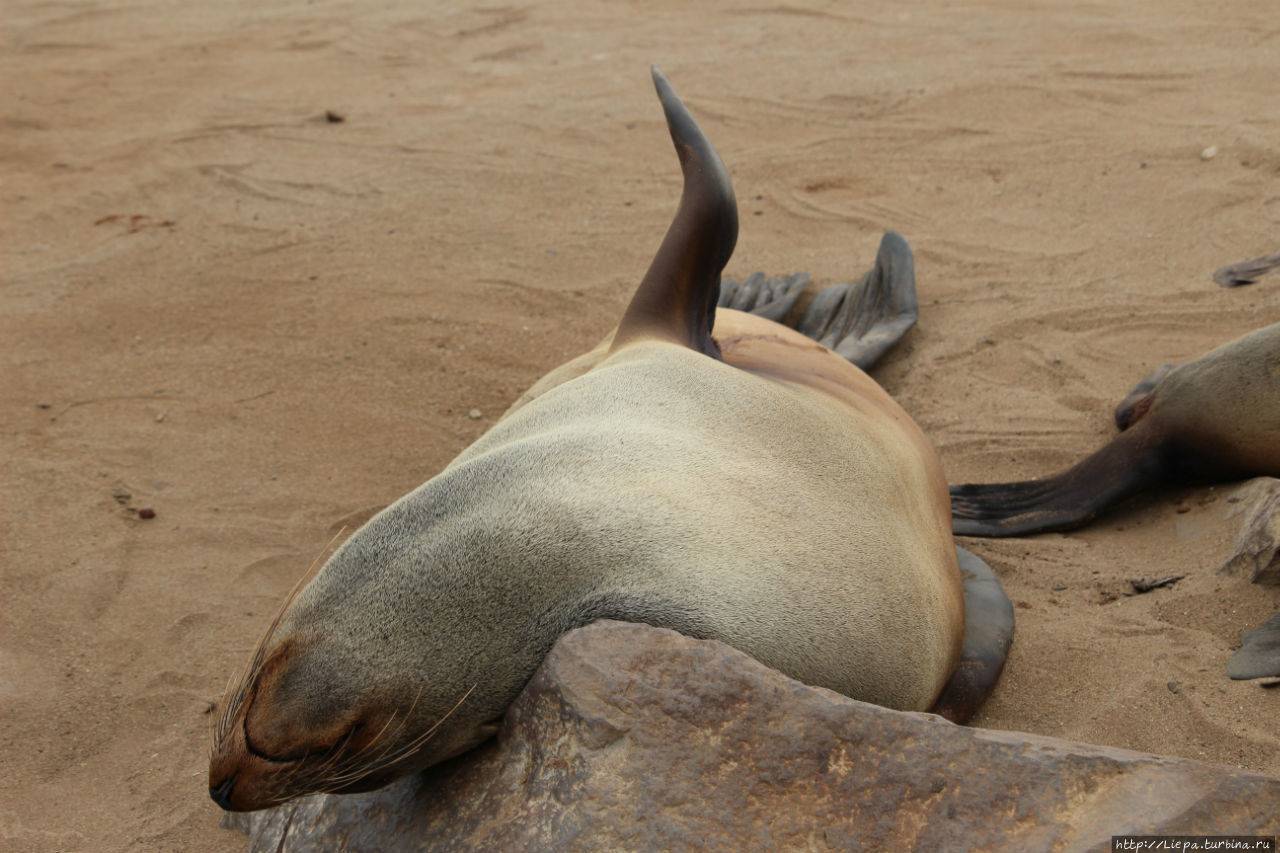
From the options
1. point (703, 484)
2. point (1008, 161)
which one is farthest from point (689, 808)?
point (1008, 161)

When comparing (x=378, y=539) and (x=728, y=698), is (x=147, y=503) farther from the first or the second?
(x=728, y=698)

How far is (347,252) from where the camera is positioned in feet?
17.0

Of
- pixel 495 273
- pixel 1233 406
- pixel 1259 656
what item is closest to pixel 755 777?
pixel 1259 656

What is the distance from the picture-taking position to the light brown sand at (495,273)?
2.68 m

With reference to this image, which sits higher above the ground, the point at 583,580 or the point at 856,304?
the point at 583,580

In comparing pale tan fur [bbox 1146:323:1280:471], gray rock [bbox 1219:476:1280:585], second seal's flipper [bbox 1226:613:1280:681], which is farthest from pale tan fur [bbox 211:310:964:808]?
pale tan fur [bbox 1146:323:1280:471]

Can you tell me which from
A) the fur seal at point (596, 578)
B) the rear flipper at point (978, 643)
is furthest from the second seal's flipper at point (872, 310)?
the fur seal at point (596, 578)

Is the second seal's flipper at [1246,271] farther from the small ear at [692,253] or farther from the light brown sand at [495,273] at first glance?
the small ear at [692,253]

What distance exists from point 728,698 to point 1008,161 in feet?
14.8

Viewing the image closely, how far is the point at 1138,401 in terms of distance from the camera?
3639mm

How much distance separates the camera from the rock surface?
4.93 ft

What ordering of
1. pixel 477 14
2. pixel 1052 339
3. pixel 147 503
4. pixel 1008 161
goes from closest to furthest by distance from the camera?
pixel 147 503, pixel 1052 339, pixel 1008 161, pixel 477 14

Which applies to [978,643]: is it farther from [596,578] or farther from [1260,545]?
[596,578]

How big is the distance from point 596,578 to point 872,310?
115 inches
